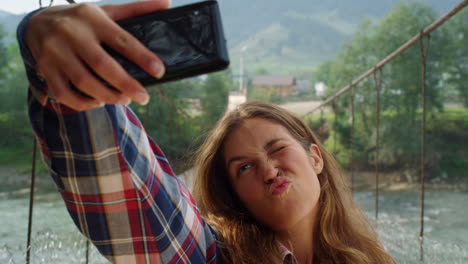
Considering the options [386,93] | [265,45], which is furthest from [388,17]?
[265,45]

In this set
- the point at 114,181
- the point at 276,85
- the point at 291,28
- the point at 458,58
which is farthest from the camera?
the point at 291,28

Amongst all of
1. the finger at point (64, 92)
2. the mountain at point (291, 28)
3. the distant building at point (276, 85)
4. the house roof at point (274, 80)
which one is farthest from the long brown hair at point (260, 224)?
the mountain at point (291, 28)

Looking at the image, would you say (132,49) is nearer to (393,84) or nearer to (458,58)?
(393,84)

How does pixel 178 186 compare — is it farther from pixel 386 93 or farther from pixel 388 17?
pixel 388 17

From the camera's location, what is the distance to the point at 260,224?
0.64 metres

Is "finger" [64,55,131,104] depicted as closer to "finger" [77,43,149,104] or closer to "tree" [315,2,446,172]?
"finger" [77,43,149,104]

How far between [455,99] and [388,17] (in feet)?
13.8

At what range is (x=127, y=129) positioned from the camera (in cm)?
35

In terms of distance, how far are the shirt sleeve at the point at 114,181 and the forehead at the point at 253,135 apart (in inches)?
7.7

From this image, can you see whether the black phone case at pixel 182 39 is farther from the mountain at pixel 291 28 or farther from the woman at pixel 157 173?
the mountain at pixel 291 28

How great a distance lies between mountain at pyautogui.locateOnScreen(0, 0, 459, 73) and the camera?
49812 mm

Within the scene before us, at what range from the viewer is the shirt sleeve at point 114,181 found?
312 millimetres

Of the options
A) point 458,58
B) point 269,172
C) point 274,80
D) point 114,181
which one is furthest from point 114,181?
point 274,80

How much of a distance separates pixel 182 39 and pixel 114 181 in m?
0.16
